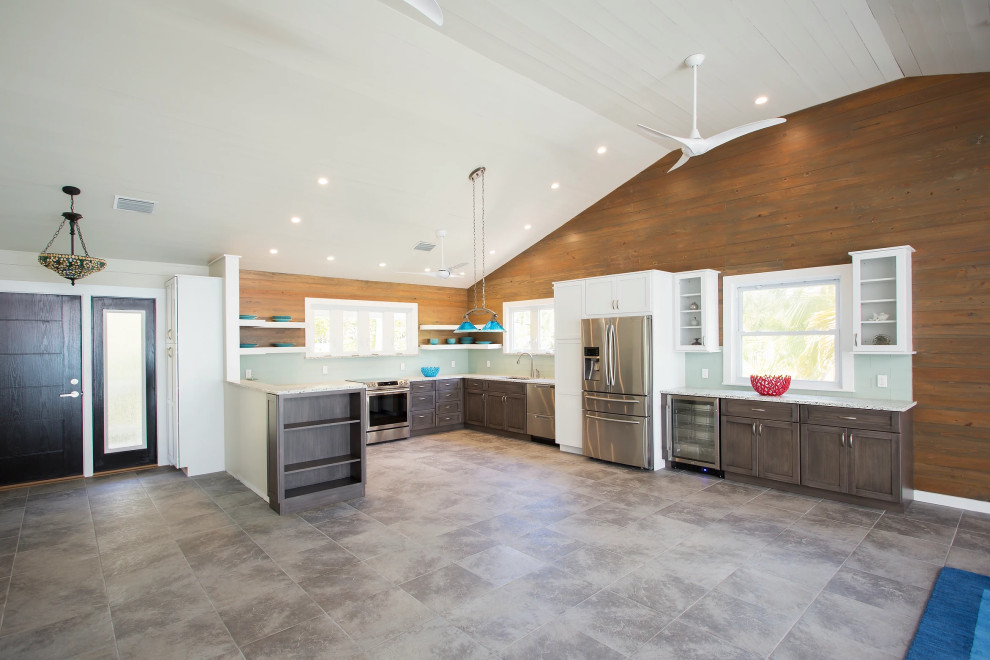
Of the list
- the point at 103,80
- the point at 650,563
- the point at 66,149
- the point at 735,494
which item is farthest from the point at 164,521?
the point at 735,494

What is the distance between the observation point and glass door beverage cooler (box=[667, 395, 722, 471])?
508 centimetres

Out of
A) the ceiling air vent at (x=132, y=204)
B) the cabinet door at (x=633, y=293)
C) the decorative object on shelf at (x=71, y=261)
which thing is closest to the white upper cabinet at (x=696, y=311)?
the cabinet door at (x=633, y=293)

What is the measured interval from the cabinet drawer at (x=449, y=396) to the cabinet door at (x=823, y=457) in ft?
16.0

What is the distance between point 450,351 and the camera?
28.4ft

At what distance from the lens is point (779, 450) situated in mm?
4582

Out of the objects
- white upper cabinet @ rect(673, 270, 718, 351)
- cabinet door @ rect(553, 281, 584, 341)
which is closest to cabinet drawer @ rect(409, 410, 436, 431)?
cabinet door @ rect(553, 281, 584, 341)

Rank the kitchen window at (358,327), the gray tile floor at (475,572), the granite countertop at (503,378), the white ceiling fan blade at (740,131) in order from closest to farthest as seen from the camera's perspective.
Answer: the gray tile floor at (475,572)
the white ceiling fan blade at (740,131)
the granite countertop at (503,378)
the kitchen window at (358,327)

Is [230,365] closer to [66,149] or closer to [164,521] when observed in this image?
[164,521]

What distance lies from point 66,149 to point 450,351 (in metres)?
5.77

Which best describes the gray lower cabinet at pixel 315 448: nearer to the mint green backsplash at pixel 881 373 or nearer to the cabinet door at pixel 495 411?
the cabinet door at pixel 495 411

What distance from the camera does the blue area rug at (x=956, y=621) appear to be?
7.43 ft

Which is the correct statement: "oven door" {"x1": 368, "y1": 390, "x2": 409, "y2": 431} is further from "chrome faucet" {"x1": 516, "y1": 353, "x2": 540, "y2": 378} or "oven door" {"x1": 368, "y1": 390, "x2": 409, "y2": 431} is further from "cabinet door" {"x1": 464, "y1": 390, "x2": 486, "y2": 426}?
"chrome faucet" {"x1": 516, "y1": 353, "x2": 540, "y2": 378}

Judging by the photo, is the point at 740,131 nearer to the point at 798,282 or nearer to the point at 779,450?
the point at 798,282

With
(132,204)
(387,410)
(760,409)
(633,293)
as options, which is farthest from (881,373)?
(132,204)
